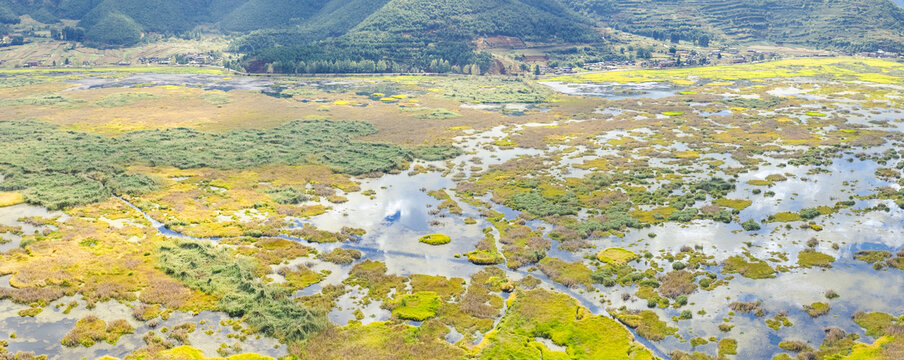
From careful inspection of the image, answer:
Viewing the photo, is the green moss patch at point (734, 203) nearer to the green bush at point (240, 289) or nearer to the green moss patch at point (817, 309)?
the green moss patch at point (817, 309)

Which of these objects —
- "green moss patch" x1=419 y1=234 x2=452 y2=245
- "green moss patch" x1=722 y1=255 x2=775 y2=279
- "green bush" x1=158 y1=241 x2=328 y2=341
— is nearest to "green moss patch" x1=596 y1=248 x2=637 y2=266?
"green moss patch" x1=722 y1=255 x2=775 y2=279

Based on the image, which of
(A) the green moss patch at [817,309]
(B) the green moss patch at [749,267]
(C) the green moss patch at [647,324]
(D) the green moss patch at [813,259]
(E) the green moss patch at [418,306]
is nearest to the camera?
(C) the green moss patch at [647,324]

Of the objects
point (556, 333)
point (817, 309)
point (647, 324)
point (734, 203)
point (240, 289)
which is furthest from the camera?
point (734, 203)

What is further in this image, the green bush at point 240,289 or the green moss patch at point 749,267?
the green moss patch at point 749,267

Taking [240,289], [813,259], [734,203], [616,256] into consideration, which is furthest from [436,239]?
[734,203]

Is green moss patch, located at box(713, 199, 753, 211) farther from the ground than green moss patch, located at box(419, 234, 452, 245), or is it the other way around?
green moss patch, located at box(713, 199, 753, 211)

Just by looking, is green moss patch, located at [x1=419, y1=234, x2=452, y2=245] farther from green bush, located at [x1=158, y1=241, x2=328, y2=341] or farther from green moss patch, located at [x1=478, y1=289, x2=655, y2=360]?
green bush, located at [x1=158, y1=241, x2=328, y2=341]

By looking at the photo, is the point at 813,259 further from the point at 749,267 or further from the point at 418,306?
the point at 418,306

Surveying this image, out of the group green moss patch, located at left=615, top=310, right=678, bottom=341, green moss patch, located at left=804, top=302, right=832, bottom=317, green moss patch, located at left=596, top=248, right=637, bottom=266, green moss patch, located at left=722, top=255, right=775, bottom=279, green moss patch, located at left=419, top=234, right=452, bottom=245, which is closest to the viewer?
green moss patch, located at left=615, top=310, right=678, bottom=341

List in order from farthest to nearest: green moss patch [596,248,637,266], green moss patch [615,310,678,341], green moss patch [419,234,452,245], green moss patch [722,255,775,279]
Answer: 1. green moss patch [419,234,452,245]
2. green moss patch [596,248,637,266]
3. green moss patch [722,255,775,279]
4. green moss patch [615,310,678,341]

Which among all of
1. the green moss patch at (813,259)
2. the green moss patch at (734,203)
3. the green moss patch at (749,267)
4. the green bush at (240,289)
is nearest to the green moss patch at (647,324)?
the green moss patch at (749,267)

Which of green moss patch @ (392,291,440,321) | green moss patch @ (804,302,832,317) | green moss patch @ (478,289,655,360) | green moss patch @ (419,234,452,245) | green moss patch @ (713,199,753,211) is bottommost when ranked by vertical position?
green moss patch @ (478,289,655,360)
